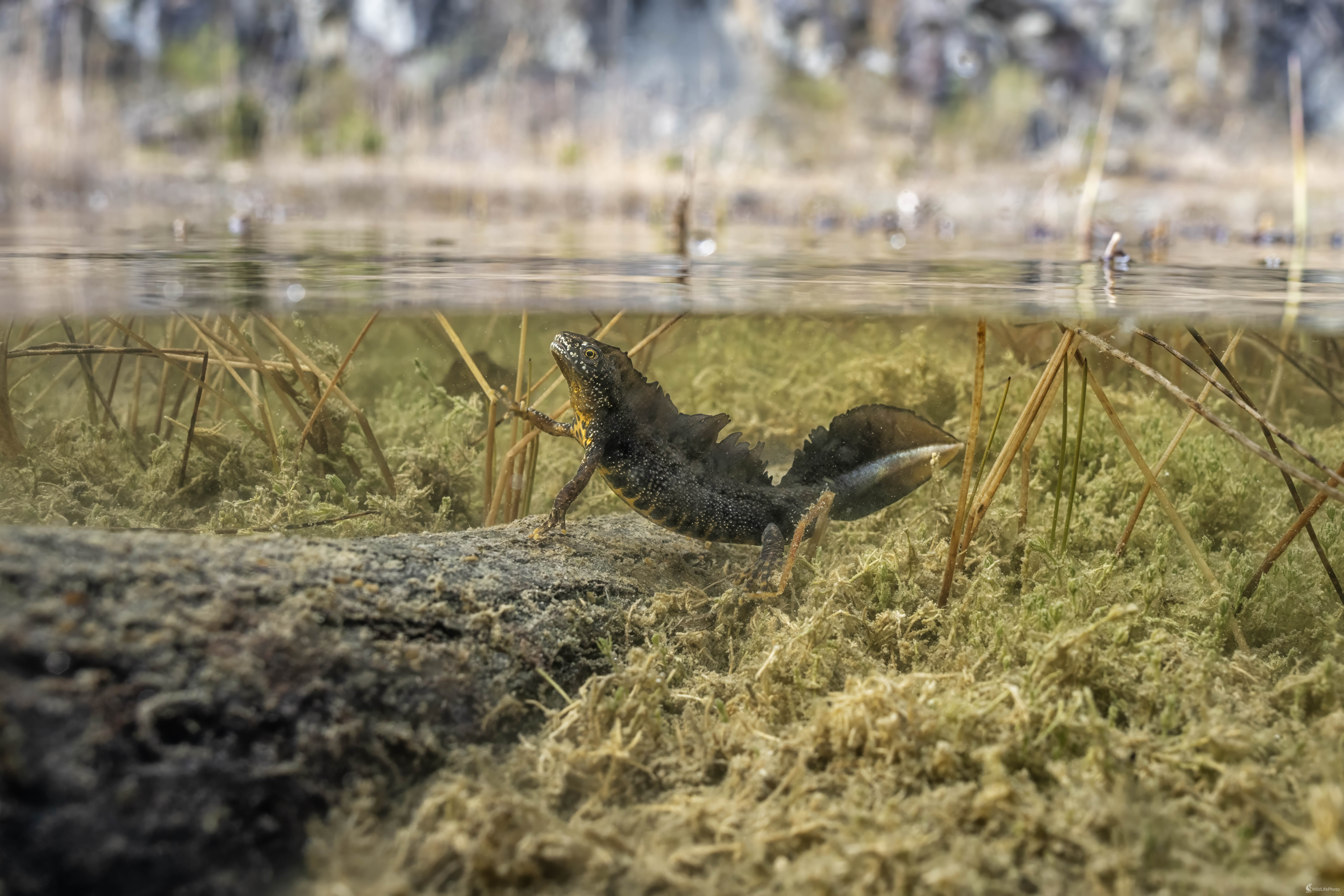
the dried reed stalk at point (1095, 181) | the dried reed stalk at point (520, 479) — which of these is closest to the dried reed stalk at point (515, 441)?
the dried reed stalk at point (520, 479)

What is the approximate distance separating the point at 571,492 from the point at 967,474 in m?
1.98

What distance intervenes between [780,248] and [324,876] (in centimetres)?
886

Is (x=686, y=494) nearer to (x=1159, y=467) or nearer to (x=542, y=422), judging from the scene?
(x=542, y=422)

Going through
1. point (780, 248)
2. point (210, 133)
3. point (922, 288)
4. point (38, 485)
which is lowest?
point (38, 485)

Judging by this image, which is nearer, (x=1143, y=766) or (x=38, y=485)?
(x=1143, y=766)

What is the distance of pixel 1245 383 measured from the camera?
7176 millimetres

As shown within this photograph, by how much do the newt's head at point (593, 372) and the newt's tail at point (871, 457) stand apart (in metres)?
1.13

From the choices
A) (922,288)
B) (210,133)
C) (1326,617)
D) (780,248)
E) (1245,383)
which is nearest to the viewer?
(1326,617)

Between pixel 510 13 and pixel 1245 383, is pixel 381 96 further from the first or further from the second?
pixel 1245 383

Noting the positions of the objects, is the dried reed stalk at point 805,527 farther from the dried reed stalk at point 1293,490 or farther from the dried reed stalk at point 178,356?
the dried reed stalk at point 178,356

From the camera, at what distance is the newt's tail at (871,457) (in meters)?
4.45

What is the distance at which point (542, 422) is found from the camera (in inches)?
180

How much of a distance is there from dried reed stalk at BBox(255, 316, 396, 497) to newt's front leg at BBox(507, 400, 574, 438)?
113 centimetres

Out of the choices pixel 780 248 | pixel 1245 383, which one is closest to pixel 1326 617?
pixel 1245 383
